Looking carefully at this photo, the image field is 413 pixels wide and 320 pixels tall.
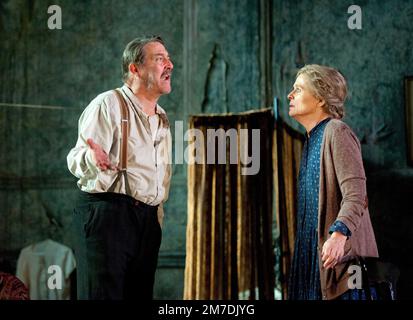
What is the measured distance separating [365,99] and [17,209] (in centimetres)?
204

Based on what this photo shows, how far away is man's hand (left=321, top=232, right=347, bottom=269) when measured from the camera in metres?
2.72

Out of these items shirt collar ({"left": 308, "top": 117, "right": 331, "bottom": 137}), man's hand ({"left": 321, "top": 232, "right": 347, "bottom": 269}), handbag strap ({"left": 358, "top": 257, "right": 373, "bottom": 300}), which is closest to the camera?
man's hand ({"left": 321, "top": 232, "right": 347, "bottom": 269})

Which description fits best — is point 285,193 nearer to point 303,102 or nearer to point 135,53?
point 303,102

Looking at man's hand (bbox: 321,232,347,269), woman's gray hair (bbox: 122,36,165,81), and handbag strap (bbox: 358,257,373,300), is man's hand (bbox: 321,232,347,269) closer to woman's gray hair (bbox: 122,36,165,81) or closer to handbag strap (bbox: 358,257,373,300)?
handbag strap (bbox: 358,257,373,300)

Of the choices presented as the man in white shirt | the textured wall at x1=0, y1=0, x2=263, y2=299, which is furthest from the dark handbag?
the textured wall at x1=0, y1=0, x2=263, y2=299

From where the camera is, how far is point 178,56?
4.27 metres

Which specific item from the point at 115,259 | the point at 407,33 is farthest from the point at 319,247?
the point at 407,33

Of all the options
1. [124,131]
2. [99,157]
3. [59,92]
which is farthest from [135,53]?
[59,92]

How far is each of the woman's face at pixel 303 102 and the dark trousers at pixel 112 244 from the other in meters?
0.73

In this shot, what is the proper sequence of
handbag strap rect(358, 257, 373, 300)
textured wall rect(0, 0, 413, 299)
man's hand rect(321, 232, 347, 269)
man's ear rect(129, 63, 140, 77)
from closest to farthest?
1. man's hand rect(321, 232, 347, 269)
2. handbag strap rect(358, 257, 373, 300)
3. man's ear rect(129, 63, 140, 77)
4. textured wall rect(0, 0, 413, 299)

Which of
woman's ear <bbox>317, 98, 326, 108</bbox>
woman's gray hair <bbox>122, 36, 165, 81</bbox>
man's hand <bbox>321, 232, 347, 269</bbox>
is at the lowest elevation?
man's hand <bbox>321, 232, 347, 269</bbox>

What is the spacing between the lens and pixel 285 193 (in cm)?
411

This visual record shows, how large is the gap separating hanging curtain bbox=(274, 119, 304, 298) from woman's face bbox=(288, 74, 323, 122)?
1.01 metres

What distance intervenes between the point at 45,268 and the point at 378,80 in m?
2.09
